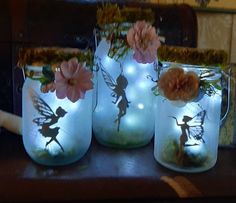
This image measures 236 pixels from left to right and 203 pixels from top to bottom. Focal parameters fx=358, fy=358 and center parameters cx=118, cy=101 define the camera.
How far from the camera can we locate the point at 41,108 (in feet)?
1.54

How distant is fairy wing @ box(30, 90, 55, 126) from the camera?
18.4 inches

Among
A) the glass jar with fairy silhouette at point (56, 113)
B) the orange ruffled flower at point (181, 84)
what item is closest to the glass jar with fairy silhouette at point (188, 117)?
the orange ruffled flower at point (181, 84)

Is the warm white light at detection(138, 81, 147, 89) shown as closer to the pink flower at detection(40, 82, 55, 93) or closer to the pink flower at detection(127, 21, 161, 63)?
the pink flower at detection(127, 21, 161, 63)

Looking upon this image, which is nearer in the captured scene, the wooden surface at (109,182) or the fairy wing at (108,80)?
the wooden surface at (109,182)

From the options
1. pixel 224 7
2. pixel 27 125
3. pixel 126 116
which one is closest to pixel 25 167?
pixel 27 125

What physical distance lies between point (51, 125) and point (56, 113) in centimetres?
2

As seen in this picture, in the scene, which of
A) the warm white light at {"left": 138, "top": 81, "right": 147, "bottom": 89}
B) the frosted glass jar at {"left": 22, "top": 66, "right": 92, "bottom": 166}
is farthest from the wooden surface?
the warm white light at {"left": 138, "top": 81, "right": 147, "bottom": 89}

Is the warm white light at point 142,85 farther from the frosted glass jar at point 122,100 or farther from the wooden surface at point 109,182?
the wooden surface at point 109,182

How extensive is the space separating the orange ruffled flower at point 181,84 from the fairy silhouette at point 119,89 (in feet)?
0.32

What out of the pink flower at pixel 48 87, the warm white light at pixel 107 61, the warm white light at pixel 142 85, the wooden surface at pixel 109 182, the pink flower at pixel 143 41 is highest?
the pink flower at pixel 143 41

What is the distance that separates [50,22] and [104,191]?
0.32 meters

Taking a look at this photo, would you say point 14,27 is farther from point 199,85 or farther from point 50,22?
point 199,85

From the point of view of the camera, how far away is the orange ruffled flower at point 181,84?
45 cm

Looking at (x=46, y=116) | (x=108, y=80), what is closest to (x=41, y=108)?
(x=46, y=116)
